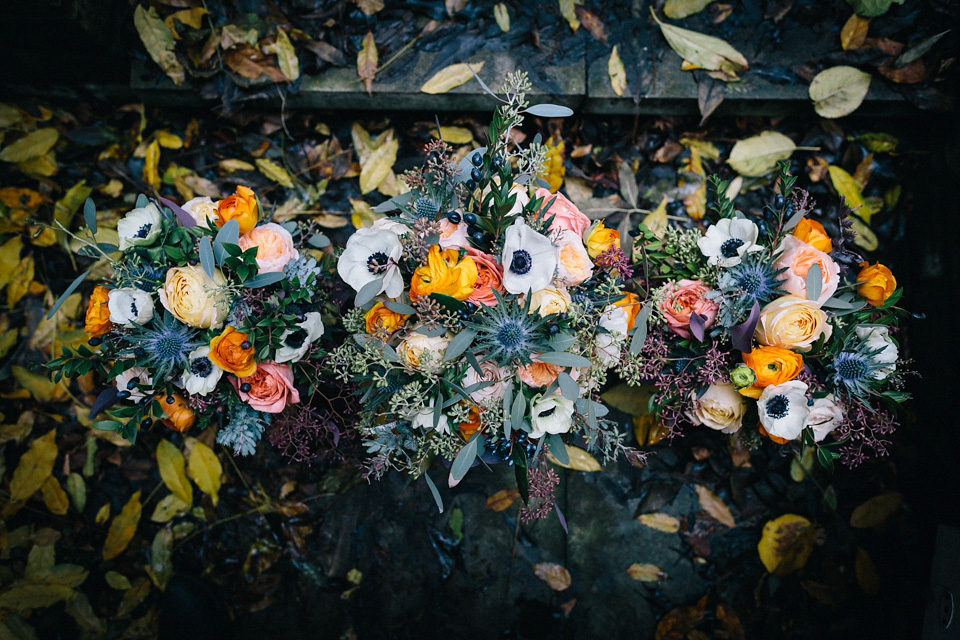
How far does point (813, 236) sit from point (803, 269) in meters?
0.10

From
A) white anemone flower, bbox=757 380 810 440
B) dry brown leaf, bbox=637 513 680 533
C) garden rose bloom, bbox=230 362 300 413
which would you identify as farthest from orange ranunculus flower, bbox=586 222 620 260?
dry brown leaf, bbox=637 513 680 533

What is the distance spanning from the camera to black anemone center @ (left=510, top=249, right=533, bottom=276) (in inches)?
33.5

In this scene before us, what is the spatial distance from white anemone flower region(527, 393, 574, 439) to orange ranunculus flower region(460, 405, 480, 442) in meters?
0.11

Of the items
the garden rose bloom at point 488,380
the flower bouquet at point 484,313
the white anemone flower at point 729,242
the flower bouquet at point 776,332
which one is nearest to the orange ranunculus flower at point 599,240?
the flower bouquet at point 484,313

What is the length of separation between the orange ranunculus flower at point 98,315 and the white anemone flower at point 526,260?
794 mm

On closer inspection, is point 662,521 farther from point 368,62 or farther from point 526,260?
point 368,62

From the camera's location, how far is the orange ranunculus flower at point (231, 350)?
93cm

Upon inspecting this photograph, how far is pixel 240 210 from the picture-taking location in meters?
0.98

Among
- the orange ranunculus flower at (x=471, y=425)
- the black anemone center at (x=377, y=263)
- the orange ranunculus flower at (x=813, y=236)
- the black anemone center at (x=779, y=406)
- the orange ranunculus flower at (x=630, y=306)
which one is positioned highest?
the black anemone center at (x=377, y=263)

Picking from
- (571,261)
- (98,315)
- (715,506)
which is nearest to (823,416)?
(715,506)

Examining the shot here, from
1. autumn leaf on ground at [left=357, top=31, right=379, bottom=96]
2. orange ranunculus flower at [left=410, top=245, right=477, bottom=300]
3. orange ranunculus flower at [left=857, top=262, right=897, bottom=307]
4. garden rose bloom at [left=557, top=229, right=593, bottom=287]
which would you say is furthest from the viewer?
autumn leaf on ground at [left=357, top=31, right=379, bottom=96]

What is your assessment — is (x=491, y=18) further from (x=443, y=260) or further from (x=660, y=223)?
(x=443, y=260)

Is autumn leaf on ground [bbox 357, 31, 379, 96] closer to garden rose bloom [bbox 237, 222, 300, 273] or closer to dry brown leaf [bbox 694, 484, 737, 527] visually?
garden rose bloom [bbox 237, 222, 300, 273]

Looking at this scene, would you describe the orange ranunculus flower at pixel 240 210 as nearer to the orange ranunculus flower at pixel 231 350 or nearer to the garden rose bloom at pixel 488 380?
the orange ranunculus flower at pixel 231 350
